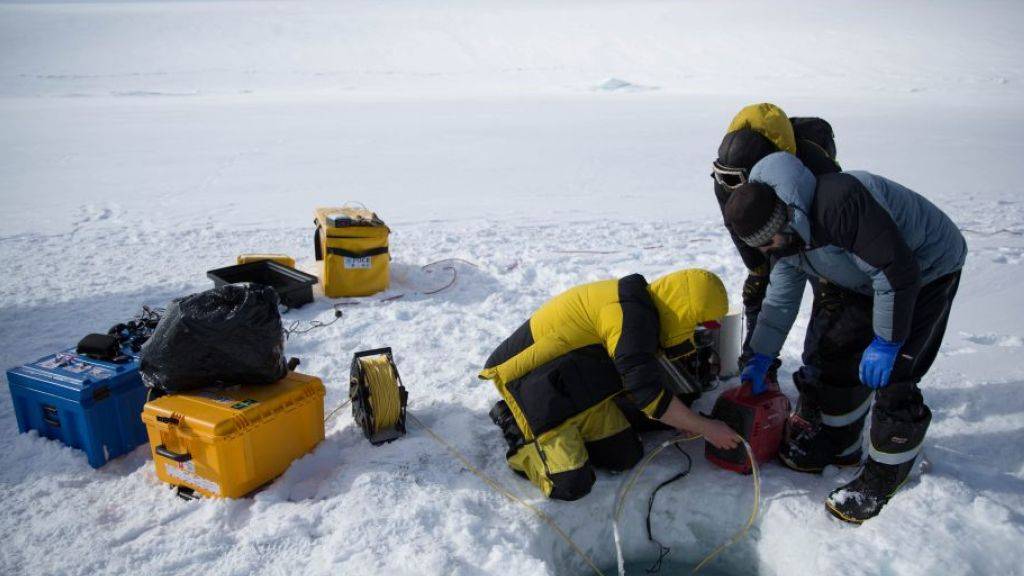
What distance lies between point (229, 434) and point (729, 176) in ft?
8.09

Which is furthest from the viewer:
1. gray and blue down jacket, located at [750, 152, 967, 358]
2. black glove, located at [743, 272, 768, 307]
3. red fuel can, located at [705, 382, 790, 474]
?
black glove, located at [743, 272, 768, 307]

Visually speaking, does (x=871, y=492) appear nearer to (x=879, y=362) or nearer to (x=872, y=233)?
(x=879, y=362)

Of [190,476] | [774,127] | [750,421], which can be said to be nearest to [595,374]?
[750,421]

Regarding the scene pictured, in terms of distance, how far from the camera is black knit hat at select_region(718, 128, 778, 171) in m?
2.96

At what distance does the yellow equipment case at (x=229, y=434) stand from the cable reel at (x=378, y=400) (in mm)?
242

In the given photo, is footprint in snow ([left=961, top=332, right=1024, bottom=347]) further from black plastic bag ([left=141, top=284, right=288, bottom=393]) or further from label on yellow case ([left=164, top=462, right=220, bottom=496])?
label on yellow case ([left=164, top=462, right=220, bottom=496])

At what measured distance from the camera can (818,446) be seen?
2.93 metres

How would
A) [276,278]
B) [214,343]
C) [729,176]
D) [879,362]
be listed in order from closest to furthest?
[879,362] → [214,343] → [729,176] → [276,278]

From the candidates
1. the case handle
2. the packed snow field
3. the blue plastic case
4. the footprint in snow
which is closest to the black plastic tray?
the packed snow field

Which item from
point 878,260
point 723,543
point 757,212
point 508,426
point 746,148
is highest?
point 746,148

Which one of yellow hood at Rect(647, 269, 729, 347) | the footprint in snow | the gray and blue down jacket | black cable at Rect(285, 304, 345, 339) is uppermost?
the gray and blue down jacket

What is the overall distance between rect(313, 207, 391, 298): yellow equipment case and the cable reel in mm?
2019

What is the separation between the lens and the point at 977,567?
2.23 metres

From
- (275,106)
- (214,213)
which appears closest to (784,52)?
(275,106)
